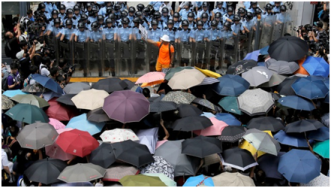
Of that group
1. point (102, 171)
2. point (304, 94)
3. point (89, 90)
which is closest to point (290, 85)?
point (304, 94)

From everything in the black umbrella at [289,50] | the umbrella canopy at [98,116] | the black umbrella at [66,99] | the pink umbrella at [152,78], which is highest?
the black umbrella at [289,50]

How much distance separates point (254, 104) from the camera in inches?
484

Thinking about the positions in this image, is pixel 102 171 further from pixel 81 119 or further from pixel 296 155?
pixel 296 155

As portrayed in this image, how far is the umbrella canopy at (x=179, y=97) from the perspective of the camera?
1218cm

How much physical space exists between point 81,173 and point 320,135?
552cm

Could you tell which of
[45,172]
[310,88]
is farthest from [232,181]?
[310,88]

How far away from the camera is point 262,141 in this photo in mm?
10273

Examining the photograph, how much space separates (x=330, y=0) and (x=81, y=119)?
42.6ft

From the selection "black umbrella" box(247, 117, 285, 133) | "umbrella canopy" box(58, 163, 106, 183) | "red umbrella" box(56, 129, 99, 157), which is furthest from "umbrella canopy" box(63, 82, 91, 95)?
"black umbrella" box(247, 117, 285, 133)

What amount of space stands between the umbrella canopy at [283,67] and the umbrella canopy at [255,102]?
5.97 feet

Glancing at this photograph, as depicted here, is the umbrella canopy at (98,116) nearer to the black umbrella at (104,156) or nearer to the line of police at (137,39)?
the black umbrella at (104,156)

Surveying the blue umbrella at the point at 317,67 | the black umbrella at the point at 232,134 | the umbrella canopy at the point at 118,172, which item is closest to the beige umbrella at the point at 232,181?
the umbrella canopy at the point at 118,172

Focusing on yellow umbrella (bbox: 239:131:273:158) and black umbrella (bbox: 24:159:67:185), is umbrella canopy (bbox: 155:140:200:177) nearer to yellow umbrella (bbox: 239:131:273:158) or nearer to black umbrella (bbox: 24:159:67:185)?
yellow umbrella (bbox: 239:131:273:158)

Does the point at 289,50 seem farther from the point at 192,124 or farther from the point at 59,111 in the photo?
the point at 59,111
